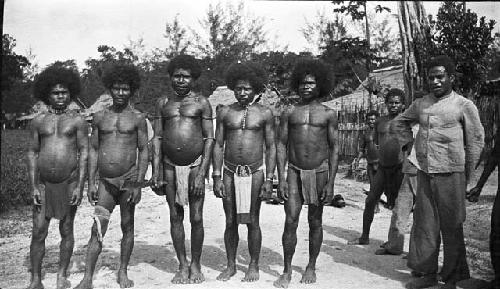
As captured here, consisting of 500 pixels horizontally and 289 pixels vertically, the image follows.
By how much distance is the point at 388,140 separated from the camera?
21.5 feet

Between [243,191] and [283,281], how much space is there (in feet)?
3.27

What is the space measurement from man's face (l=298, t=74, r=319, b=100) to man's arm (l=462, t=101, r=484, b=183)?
1.50 m

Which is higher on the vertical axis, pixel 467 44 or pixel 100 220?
pixel 467 44

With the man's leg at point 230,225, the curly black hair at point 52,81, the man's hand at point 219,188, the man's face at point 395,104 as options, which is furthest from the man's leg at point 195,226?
the man's face at point 395,104

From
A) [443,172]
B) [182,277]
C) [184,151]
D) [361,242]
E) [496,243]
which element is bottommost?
[361,242]

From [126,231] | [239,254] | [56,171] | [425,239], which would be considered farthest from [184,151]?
[425,239]

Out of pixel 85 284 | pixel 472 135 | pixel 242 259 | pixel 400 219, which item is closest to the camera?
pixel 472 135

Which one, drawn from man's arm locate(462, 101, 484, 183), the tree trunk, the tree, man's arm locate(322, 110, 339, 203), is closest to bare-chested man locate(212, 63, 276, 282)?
man's arm locate(322, 110, 339, 203)

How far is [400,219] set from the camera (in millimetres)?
6098

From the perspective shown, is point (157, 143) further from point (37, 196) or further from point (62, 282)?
point (62, 282)

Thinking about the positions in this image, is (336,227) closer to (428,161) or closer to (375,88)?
(428,161)

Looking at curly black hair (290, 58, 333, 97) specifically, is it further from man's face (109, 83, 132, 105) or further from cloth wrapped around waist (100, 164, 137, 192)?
cloth wrapped around waist (100, 164, 137, 192)

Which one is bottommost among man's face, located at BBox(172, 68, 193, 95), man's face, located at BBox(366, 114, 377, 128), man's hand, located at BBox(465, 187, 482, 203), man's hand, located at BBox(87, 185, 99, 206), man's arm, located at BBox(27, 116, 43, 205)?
man's hand, located at BBox(465, 187, 482, 203)

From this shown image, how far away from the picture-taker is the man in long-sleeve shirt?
14.7 feet
